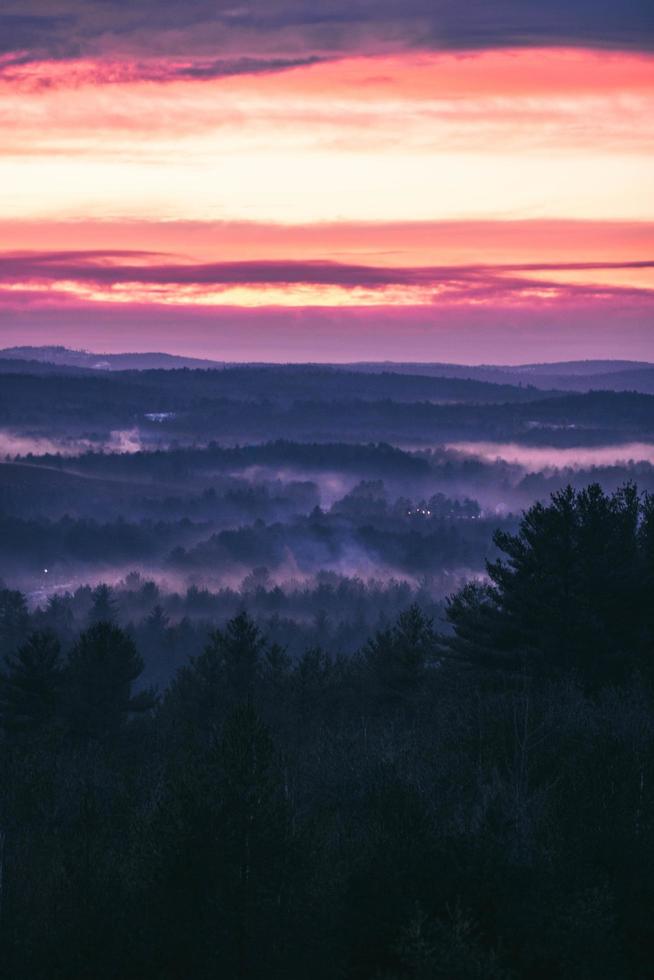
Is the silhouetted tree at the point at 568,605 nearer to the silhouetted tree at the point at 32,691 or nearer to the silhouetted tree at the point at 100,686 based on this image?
the silhouetted tree at the point at 100,686

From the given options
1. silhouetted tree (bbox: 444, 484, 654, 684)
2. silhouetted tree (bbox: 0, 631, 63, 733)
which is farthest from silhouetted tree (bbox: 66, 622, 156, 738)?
silhouetted tree (bbox: 444, 484, 654, 684)

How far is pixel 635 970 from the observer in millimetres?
22797

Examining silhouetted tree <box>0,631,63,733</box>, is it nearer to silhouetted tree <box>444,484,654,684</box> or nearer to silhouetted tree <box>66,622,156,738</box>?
silhouetted tree <box>66,622,156,738</box>

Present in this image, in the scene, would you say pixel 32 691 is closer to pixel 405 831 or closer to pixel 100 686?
pixel 100 686

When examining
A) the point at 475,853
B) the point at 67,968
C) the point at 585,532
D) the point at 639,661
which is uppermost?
the point at 585,532

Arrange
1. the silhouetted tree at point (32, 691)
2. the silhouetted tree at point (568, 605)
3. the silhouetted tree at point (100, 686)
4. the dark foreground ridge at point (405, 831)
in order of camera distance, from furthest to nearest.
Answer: the silhouetted tree at point (100, 686), the silhouetted tree at point (32, 691), the silhouetted tree at point (568, 605), the dark foreground ridge at point (405, 831)

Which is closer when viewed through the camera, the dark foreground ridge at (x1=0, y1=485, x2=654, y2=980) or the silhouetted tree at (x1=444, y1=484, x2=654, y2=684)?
the dark foreground ridge at (x1=0, y1=485, x2=654, y2=980)

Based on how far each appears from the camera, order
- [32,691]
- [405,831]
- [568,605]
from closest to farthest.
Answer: [405,831], [568,605], [32,691]

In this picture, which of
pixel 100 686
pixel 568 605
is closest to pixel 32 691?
pixel 100 686

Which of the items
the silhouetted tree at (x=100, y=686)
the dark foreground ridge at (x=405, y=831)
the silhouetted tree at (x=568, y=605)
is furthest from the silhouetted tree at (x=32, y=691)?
the silhouetted tree at (x=568, y=605)

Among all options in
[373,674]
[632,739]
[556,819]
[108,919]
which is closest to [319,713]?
[373,674]

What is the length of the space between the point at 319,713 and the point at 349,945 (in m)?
32.5

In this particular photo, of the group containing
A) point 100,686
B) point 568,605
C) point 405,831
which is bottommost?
point 100,686

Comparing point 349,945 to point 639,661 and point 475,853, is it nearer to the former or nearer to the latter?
point 475,853
